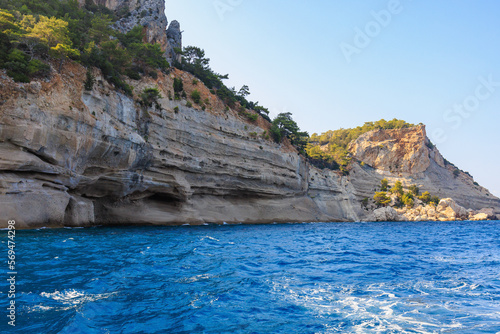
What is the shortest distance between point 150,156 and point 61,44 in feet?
38.3

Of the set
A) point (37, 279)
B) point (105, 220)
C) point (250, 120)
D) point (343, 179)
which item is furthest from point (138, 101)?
point (343, 179)

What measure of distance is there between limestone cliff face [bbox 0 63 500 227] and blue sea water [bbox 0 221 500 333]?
9634 mm

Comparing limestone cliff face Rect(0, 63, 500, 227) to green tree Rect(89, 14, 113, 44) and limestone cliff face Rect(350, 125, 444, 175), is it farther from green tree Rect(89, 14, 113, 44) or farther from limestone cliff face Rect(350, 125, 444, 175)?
limestone cliff face Rect(350, 125, 444, 175)

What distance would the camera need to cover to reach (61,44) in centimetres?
2434

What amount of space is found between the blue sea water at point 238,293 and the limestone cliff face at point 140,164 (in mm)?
9634

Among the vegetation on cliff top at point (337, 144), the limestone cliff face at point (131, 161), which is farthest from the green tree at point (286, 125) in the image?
the vegetation on cliff top at point (337, 144)

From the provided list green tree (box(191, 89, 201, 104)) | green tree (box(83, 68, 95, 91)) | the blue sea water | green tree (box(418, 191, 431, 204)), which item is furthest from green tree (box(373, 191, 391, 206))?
green tree (box(83, 68, 95, 91))

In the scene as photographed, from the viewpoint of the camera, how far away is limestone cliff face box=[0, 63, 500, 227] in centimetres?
2086

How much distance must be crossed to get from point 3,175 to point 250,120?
116 feet

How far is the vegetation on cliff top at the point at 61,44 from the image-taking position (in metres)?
22.6

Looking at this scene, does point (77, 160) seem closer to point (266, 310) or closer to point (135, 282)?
point (135, 282)

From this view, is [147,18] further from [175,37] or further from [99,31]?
[99,31]

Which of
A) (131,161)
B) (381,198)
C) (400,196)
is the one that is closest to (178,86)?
(131,161)

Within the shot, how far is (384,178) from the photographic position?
7875 centimetres
